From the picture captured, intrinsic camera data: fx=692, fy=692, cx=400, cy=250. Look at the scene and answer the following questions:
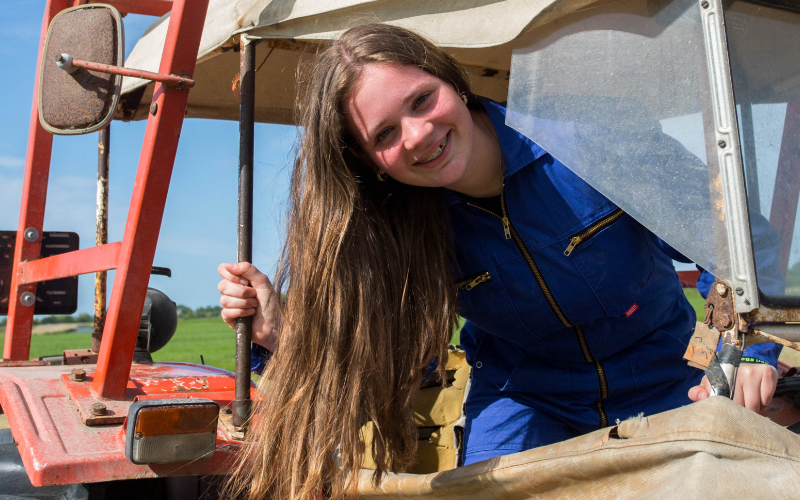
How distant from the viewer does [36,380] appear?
2.00 meters

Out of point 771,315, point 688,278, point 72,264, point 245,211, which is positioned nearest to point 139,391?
point 72,264

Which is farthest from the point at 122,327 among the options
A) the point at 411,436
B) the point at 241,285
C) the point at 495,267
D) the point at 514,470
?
the point at 514,470

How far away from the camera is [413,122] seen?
1554mm

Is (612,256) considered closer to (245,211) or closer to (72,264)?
(245,211)

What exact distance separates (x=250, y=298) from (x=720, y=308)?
104 centimetres

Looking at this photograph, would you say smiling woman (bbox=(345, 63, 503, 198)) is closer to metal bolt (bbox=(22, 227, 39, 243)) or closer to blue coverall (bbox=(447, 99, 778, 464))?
blue coverall (bbox=(447, 99, 778, 464))

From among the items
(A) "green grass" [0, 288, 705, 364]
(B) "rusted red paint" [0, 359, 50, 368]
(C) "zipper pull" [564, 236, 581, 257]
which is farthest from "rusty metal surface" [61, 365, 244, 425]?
(A) "green grass" [0, 288, 705, 364]

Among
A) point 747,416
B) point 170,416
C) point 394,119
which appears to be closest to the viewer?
point 747,416

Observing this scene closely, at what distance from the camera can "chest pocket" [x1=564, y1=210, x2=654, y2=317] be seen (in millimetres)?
1646

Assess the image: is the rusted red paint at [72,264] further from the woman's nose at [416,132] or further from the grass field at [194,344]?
the grass field at [194,344]

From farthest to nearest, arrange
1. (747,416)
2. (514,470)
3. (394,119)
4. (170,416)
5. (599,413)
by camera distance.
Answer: (599,413)
(394,119)
(170,416)
(514,470)
(747,416)

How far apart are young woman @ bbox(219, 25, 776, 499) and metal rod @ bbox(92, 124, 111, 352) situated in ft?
3.45

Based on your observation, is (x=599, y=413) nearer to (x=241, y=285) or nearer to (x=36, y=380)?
(x=241, y=285)

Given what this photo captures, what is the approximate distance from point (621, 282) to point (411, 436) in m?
0.64
